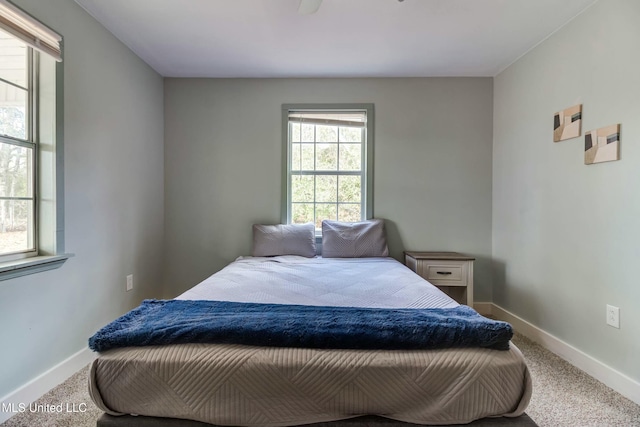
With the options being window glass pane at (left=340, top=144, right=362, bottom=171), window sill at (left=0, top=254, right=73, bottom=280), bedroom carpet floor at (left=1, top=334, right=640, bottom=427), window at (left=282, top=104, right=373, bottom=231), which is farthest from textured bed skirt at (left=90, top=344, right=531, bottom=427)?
window glass pane at (left=340, top=144, right=362, bottom=171)

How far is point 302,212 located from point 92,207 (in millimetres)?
1756

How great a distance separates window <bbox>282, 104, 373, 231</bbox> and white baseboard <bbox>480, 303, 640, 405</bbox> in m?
1.66

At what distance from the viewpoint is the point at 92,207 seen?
2.17 m

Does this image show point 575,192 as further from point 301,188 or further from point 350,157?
point 301,188

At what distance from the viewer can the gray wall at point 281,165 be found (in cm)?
309

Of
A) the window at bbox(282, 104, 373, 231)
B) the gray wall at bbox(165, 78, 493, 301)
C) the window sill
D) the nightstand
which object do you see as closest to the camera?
the window sill

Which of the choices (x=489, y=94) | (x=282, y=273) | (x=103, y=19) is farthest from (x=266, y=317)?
(x=489, y=94)

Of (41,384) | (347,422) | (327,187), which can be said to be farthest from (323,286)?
(41,384)

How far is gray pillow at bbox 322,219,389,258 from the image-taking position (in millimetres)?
2889

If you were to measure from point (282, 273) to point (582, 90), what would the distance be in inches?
92.2

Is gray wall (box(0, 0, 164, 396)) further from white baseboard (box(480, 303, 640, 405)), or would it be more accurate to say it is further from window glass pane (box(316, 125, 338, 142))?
white baseboard (box(480, 303, 640, 405))

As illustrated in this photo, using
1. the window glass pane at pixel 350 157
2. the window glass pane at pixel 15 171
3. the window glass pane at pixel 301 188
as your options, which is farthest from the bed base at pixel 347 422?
the window glass pane at pixel 350 157

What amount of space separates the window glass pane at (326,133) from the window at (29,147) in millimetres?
2043

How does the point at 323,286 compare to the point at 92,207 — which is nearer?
the point at 323,286
